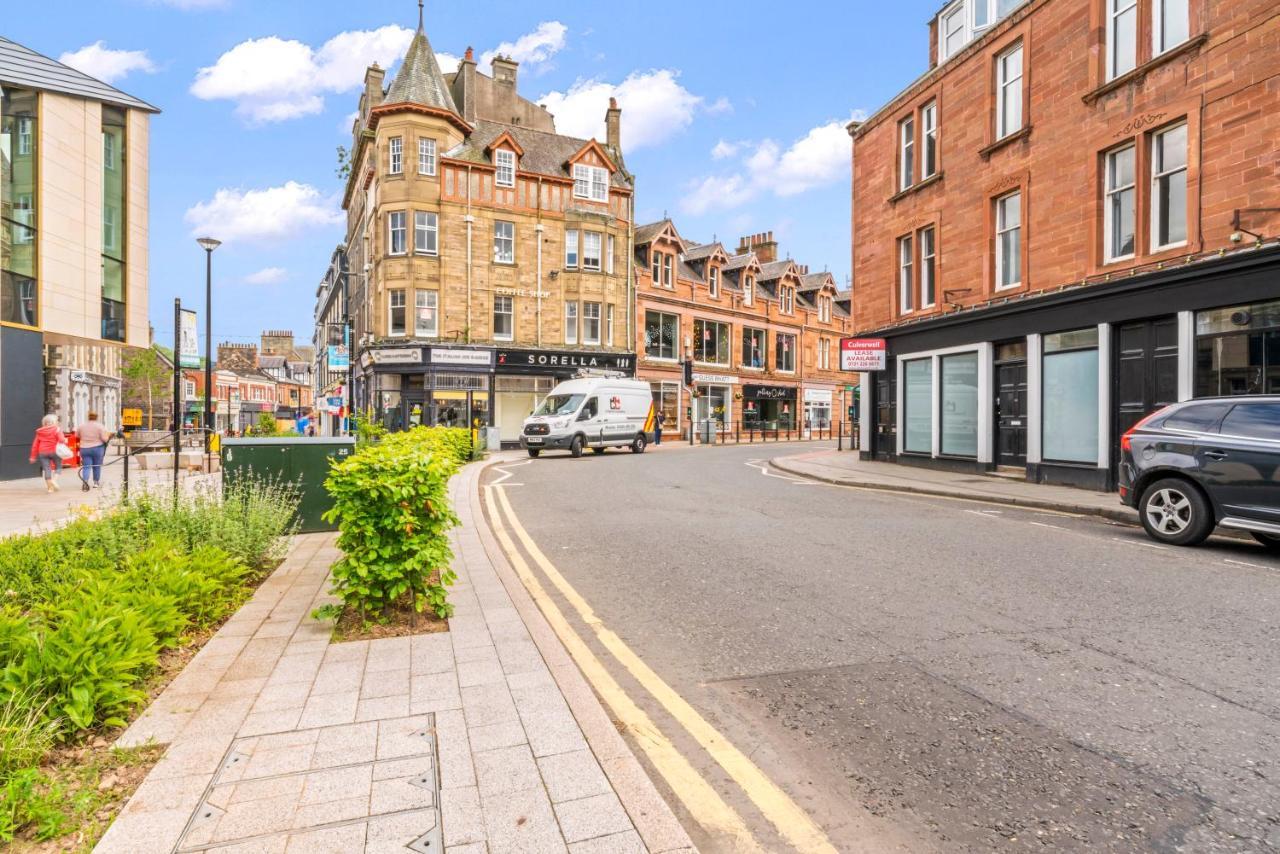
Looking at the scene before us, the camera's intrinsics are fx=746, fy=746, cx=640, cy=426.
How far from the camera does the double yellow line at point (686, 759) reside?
9.16 ft

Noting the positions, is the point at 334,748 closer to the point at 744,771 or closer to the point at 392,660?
the point at 392,660

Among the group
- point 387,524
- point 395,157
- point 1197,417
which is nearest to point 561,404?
point 395,157

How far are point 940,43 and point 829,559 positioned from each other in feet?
60.8

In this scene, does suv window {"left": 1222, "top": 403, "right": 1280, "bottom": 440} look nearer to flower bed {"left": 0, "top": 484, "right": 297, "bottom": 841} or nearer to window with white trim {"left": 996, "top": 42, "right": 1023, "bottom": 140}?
flower bed {"left": 0, "top": 484, "right": 297, "bottom": 841}

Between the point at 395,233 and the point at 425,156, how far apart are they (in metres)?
3.65

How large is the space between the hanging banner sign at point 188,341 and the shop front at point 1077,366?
16833 millimetres

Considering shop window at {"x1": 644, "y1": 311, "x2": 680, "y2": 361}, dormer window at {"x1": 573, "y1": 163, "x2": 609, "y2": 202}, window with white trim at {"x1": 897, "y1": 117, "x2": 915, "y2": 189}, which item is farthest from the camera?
shop window at {"x1": 644, "y1": 311, "x2": 680, "y2": 361}

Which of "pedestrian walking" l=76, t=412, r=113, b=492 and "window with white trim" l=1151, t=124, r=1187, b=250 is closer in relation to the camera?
"window with white trim" l=1151, t=124, r=1187, b=250

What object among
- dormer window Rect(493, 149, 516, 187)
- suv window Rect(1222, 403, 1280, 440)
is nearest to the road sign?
suv window Rect(1222, 403, 1280, 440)

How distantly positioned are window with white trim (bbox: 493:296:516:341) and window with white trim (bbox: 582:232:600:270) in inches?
168

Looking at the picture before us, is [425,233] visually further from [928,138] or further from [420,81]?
[928,138]

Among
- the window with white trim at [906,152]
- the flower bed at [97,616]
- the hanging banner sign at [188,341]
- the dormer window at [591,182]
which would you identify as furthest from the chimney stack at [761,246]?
the flower bed at [97,616]

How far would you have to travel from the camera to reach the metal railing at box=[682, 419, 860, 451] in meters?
38.1

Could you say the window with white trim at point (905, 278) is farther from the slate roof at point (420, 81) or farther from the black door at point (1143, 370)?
the slate roof at point (420, 81)
